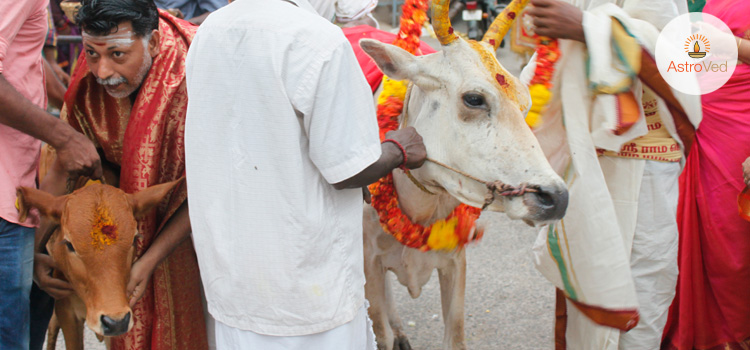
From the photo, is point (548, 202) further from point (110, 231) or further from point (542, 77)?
point (110, 231)

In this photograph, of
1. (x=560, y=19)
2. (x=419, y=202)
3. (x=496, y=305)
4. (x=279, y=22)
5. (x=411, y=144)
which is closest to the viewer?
(x=279, y=22)

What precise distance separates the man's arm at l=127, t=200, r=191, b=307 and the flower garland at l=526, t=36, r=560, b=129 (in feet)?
4.69

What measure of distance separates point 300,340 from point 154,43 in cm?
135

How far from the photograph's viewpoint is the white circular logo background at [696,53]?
9.50 ft

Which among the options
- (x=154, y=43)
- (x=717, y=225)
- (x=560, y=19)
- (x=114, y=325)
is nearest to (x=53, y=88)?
(x=154, y=43)

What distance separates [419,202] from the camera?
10.1ft

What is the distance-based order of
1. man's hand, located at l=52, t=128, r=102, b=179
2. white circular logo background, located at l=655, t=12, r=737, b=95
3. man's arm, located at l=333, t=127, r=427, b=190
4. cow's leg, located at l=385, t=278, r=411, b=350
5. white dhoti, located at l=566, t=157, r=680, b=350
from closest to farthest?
man's arm, located at l=333, t=127, r=427, b=190 → man's hand, located at l=52, t=128, r=102, b=179 → white circular logo background, located at l=655, t=12, r=737, b=95 → white dhoti, located at l=566, t=157, r=680, b=350 → cow's leg, located at l=385, t=278, r=411, b=350

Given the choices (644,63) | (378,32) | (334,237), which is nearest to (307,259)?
(334,237)

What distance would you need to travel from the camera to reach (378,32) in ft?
13.1

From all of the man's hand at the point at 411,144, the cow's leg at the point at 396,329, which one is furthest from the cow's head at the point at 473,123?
the cow's leg at the point at 396,329

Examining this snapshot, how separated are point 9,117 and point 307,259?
123cm

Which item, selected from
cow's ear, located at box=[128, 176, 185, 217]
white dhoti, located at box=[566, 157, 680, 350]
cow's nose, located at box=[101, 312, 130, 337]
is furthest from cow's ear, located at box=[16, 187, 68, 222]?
white dhoti, located at box=[566, 157, 680, 350]

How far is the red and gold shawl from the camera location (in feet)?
8.98

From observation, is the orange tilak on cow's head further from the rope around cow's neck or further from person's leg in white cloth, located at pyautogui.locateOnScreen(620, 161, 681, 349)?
person's leg in white cloth, located at pyautogui.locateOnScreen(620, 161, 681, 349)
